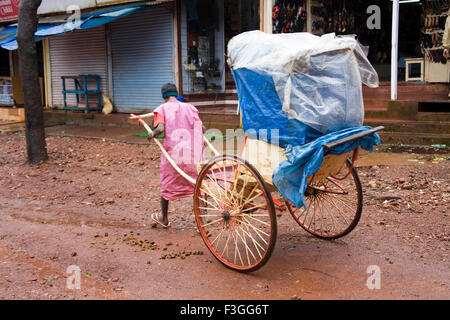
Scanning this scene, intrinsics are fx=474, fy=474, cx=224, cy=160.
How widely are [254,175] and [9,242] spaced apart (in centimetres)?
281

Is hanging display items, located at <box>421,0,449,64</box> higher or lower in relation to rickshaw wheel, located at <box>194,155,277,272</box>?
higher

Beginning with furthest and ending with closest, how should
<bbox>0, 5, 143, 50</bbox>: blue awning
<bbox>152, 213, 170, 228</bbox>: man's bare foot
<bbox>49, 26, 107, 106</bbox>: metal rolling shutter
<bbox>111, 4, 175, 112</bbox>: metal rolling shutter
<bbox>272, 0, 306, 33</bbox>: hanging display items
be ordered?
<bbox>49, 26, 107, 106</bbox>: metal rolling shutter < <bbox>111, 4, 175, 112</bbox>: metal rolling shutter < <bbox>0, 5, 143, 50</bbox>: blue awning < <bbox>272, 0, 306, 33</bbox>: hanging display items < <bbox>152, 213, 170, 228</bbox>: man's bare foot

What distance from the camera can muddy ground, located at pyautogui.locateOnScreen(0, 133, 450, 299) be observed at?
144 inches

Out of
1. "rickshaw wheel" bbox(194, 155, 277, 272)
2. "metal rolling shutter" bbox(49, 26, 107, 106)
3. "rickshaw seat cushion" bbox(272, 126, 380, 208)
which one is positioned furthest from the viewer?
"metal rolling shutter" bbox(49, 26, 107, 106)

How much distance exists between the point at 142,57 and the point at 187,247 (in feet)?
30.0

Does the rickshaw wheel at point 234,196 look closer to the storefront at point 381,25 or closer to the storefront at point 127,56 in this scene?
the storefront at point 381,25

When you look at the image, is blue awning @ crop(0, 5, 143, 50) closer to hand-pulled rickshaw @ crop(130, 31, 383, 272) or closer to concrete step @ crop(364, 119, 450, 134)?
concrete step @ crop(364, 119, 450, 134)

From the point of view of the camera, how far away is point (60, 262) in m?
4.26

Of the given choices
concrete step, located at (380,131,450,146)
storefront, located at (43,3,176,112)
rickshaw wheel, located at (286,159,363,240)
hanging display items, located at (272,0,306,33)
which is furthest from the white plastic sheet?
storefront, located at (43,3,176,112)

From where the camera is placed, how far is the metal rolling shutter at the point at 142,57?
480 inches

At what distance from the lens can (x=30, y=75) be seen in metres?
8.49
